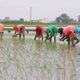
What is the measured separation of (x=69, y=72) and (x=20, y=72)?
1149mm

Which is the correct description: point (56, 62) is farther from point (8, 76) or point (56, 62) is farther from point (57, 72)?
point (8, 76)

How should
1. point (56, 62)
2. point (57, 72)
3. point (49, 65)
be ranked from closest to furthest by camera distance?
point (57, 72) < point (49, 65) < point (56, 62)

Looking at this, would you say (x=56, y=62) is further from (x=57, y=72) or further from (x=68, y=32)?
(x=68, y=32)

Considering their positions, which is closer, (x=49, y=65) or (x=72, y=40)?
(x=49, y=65)

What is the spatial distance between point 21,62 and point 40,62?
541 mm

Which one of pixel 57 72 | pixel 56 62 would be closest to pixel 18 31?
pixel 56 62

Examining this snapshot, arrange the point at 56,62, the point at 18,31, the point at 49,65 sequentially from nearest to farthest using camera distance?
the point at 49,65 < the point at 56,62 < the point at 18,31

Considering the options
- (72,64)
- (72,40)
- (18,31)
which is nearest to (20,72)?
(72,64)

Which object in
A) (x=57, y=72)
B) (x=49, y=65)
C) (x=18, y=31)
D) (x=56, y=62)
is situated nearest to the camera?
(x=57, y=72)

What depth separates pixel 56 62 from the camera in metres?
12.3

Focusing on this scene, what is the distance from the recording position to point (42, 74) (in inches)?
383


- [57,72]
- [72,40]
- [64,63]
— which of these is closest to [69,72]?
[57,72]

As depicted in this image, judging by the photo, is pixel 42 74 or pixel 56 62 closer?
pixel 42 74

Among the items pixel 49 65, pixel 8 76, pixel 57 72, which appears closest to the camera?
pixel 8 76
